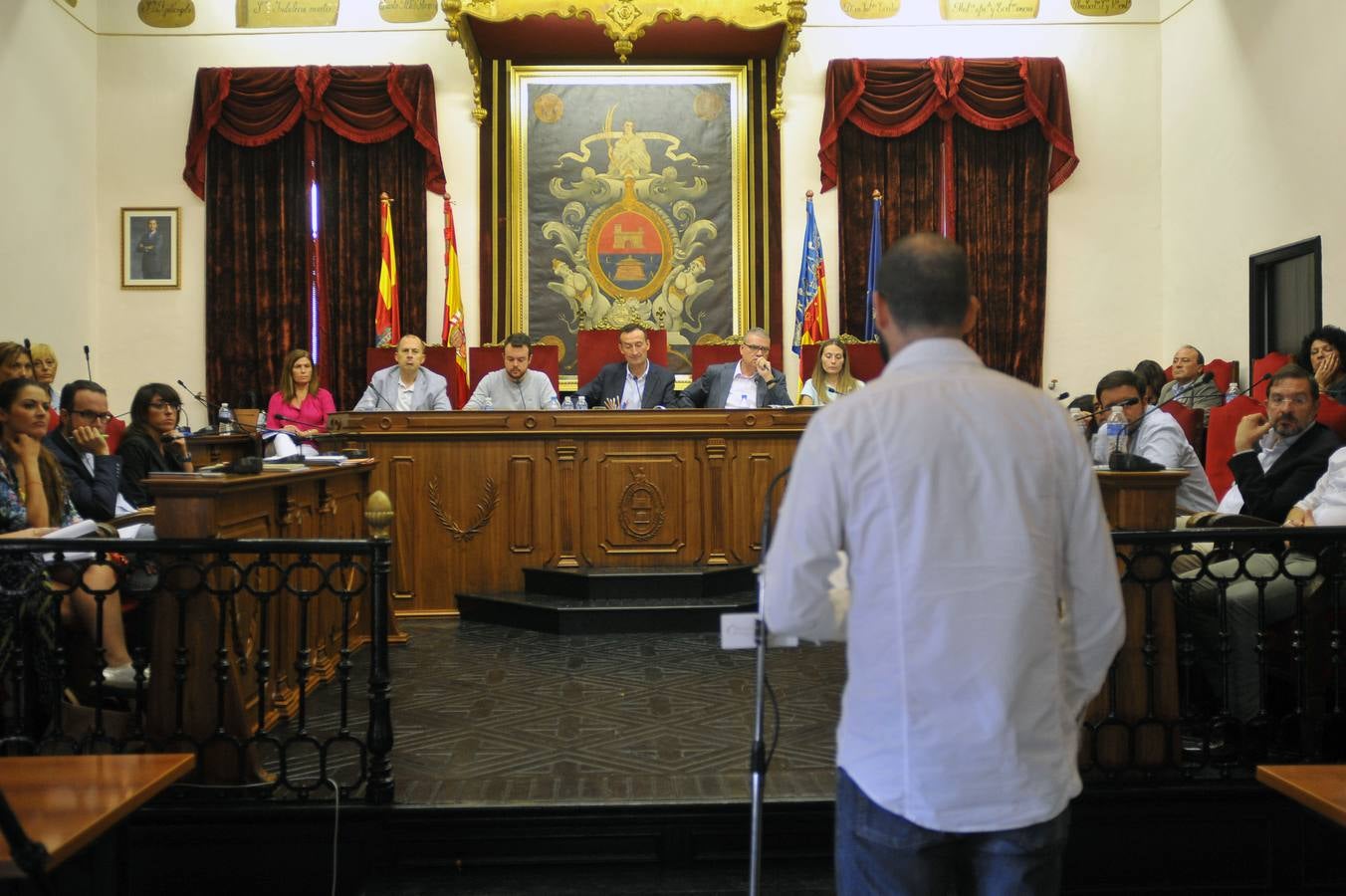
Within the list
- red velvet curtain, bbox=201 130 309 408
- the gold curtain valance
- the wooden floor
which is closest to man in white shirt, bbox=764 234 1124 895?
the wooden floor

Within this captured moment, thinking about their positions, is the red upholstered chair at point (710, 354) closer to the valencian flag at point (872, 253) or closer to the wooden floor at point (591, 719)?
the valencian flag at point (872, 253)

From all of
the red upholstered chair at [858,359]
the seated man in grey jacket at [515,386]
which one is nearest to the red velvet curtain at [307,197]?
the seated man in grey jacket at [515,386]

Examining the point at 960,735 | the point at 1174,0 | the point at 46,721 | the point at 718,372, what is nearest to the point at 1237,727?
the point at 960,735

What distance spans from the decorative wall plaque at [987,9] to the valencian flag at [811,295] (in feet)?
6.63

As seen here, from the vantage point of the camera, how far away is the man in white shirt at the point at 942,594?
1.55 metres

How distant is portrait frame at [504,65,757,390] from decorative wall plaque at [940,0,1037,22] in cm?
181

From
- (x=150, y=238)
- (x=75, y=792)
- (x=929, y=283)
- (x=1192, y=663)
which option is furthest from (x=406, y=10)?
(x=929, y=283)

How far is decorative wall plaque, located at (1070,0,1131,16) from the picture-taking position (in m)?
9.19

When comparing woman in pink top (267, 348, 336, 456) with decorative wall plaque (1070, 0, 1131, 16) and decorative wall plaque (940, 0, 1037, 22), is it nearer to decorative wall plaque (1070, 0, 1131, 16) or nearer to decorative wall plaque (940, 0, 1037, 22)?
decorative wall plaque (940, 0, 1037, 22)

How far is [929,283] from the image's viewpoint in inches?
64.9

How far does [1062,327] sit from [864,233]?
186 centimetres

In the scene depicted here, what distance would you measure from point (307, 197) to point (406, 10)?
69.2 inches

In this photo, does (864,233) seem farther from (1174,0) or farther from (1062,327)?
(1174,0)

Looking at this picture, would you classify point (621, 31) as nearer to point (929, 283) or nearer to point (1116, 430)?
point (1116, 430)
